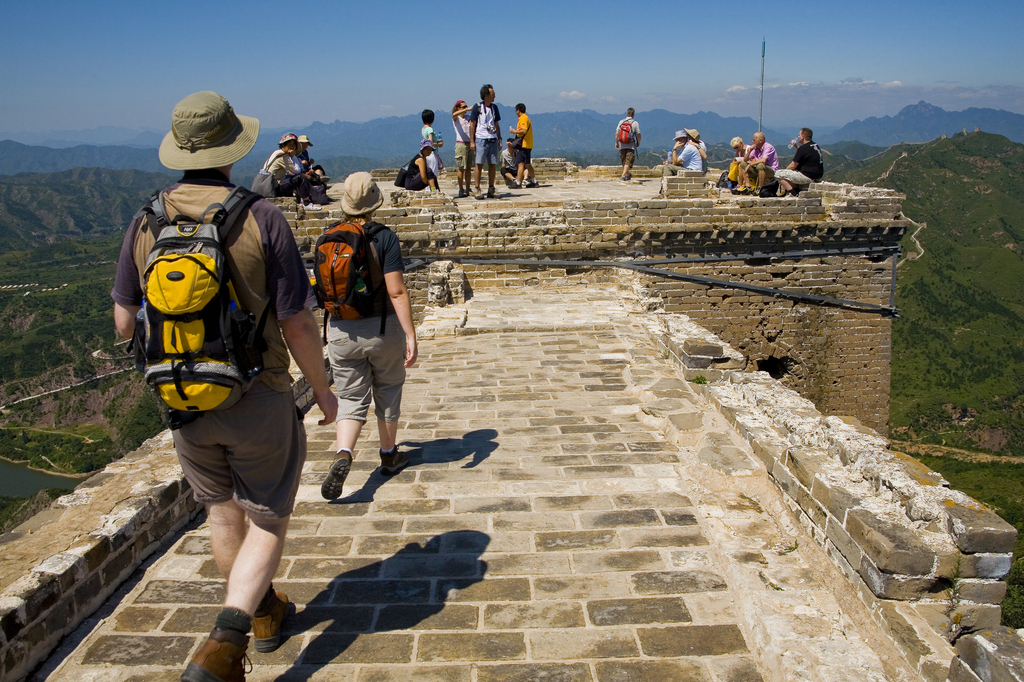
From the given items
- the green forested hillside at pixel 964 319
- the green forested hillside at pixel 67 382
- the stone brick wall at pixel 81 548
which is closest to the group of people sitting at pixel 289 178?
the stone brick wall at pixel 81 548

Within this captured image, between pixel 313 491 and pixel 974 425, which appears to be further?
pixel 974 425

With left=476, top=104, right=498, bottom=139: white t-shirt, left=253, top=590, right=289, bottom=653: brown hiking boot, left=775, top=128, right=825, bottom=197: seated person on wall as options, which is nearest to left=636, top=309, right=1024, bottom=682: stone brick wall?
left=253, top=590, right=289, bottom=653: brown hiking boot

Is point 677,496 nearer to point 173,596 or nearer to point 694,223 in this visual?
point 173,596

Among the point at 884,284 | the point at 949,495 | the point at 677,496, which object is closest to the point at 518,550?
the point at 677,496

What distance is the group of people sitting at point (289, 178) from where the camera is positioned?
417 inches

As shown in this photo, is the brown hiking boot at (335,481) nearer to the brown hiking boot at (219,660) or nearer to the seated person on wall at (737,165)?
the brown hiking boot at (219,660)

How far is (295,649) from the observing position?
98.8 inches

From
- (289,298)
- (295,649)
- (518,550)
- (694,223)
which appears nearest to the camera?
(289,298)

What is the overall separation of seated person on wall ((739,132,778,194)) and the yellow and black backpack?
36.4 feet

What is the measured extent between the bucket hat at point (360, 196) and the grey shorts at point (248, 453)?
5.41ft

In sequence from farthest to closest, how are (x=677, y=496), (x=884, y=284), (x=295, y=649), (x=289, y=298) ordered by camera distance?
(x=884, y=284) < (x=677, y=496) < (x=295, y=649) < (x=289, y=298)

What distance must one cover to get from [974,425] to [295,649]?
140 ft

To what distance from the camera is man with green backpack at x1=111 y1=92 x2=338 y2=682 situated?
6.58 feet

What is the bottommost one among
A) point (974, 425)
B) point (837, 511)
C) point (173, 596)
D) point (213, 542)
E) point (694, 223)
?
point (974, 425)
